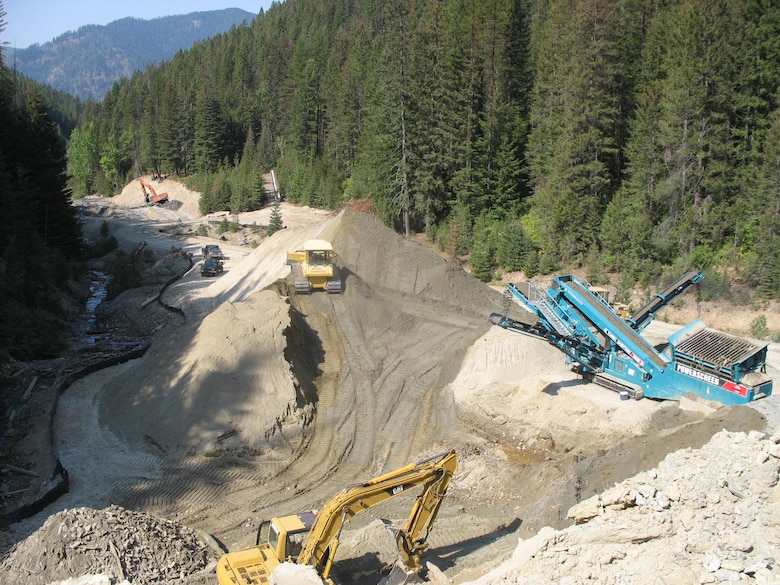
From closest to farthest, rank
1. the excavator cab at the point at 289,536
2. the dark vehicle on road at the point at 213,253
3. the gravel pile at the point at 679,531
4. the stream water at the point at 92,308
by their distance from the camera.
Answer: the gravel pile at the point at 679,531 → the excavator cab at the point at 289,536 → the stream water at the point at 92,308 → the dark vehicle on road at the point at 213,253

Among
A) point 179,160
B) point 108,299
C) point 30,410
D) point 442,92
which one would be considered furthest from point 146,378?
point 179,160

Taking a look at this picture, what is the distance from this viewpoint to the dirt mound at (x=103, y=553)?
33.4 ft

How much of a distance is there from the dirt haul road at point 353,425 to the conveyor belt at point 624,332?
1.19 m

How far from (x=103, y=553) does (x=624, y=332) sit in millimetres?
13185

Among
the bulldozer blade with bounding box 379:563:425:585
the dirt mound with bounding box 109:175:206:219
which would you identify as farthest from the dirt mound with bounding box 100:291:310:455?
the dirt mound with bounding box 109:175:206:219

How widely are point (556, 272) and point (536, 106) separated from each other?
34.9 feet

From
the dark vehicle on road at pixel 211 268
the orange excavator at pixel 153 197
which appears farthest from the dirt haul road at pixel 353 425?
the orange excavator at pixel 153 197

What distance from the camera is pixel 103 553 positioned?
10.5m

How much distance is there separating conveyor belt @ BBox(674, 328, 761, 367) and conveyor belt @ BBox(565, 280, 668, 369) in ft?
2.44

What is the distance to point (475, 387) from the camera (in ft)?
61.8

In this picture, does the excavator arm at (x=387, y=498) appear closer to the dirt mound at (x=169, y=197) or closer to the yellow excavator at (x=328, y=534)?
the yellow excavator at (x=328, y=534)

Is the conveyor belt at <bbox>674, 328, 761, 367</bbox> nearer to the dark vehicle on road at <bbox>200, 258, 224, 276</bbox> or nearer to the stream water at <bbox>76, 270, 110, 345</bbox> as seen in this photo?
the stream water at <bbox>76, 270, 110, 345</bbox>

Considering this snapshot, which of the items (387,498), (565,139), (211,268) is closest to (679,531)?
(387,498)

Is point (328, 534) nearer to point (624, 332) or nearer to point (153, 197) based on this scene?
point (624, 332)
